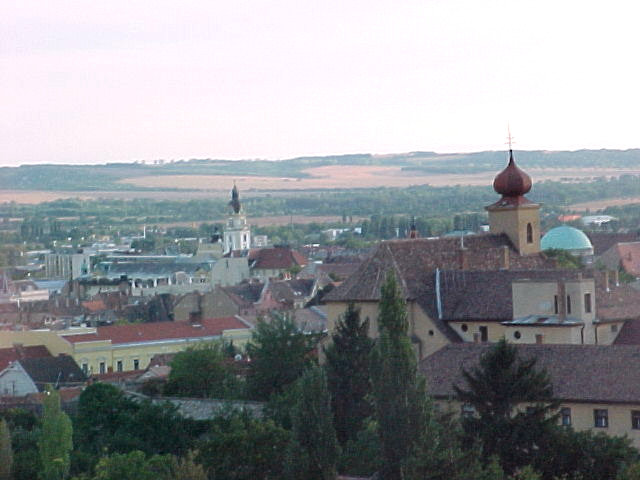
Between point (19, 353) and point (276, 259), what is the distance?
286ft

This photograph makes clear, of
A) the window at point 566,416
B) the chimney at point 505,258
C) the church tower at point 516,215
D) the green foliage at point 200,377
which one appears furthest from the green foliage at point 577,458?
the church tower at point 516,215

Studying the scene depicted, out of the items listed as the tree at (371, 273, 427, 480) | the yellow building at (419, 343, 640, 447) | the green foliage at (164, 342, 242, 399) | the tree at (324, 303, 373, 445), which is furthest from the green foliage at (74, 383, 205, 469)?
the tree at (371, 273, 427, 480)

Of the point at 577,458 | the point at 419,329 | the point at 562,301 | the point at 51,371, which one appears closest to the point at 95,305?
the point at 51,371

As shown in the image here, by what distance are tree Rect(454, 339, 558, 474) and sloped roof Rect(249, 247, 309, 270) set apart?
116 meters

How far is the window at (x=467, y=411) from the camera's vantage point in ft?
134

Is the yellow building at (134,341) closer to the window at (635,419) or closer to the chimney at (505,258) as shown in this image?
the chimney at (505,258)

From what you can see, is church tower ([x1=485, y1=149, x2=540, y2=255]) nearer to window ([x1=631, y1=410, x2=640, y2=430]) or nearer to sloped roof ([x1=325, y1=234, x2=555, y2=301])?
sloped roof ([x1=325, y1=234, x2=555, y2=301])

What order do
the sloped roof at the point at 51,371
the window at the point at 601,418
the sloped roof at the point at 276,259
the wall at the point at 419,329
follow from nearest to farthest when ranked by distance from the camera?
the window at the point at 601,418
the wall at the point at 419,329
the sloped roof at the point at 51,371
the sloped roof at the point at 276,259

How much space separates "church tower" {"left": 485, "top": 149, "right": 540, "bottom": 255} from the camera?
63469 mm

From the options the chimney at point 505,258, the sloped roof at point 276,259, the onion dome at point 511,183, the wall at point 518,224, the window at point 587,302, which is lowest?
the sloped roof at point 276,259

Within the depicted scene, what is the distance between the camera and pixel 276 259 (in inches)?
6348

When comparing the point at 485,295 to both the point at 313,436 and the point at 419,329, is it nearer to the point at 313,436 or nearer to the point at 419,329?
the point at 419,329

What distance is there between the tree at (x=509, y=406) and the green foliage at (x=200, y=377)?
57.7 ft

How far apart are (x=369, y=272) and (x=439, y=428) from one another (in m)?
20.4
